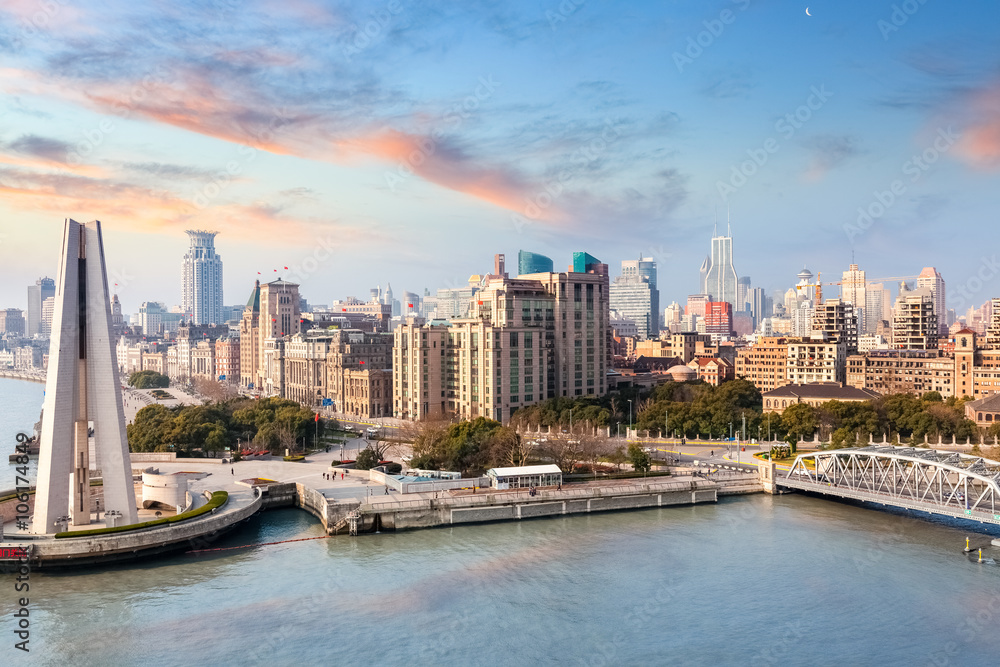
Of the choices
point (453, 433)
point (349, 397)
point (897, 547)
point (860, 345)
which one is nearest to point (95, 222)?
point (453, 433)

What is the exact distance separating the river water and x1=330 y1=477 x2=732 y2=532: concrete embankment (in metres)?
1.51

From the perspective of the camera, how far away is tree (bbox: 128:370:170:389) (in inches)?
6117

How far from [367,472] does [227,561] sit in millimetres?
18379

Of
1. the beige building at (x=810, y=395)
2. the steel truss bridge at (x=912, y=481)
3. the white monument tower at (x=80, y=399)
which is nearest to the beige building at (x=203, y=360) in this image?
the beige building at (x=810, y=395)

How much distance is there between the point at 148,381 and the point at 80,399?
124 meters

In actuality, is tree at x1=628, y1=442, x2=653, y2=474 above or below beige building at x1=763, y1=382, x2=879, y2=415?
below

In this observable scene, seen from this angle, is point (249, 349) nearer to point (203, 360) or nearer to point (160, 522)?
point (203, 360)

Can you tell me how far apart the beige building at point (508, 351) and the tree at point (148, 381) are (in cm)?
7594

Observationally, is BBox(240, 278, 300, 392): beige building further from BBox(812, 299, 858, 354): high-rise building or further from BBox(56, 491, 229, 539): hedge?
BBox(56, 491, 229, 539): hedge

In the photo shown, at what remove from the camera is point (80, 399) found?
40.7 metres

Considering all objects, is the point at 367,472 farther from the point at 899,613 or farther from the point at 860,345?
the point at 860,345

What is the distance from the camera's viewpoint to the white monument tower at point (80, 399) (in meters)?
39.3

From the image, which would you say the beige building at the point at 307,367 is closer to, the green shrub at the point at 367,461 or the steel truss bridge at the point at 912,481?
the green shrub at the point at 367,461

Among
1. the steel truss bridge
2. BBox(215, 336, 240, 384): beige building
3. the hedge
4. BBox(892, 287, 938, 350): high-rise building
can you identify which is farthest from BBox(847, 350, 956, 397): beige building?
BBox(215, 336, 240, 384): beige building
